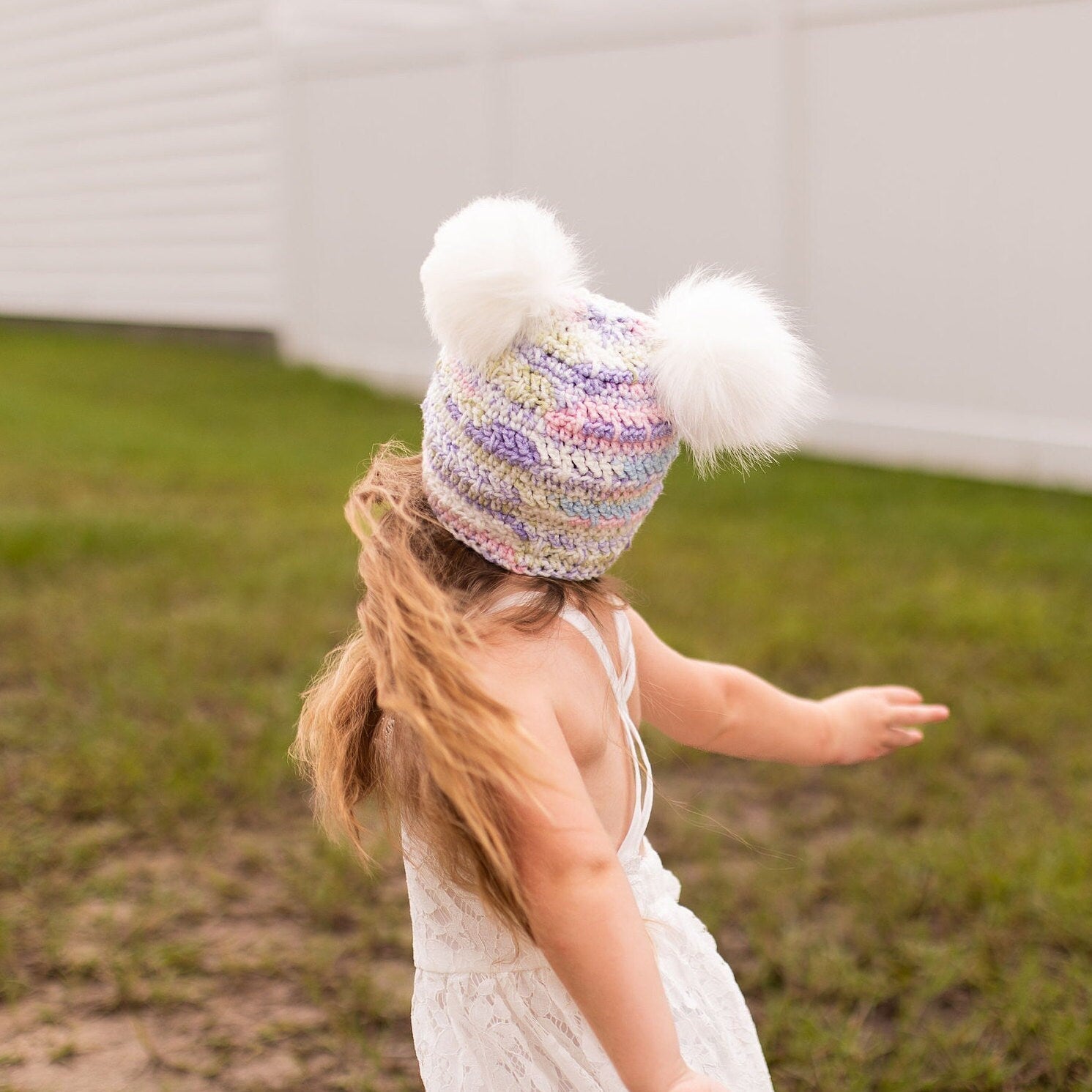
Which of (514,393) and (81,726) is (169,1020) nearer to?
(81,726)

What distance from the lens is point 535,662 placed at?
1.39m

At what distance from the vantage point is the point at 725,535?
537cm

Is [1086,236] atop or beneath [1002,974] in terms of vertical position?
atop

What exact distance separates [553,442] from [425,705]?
0.93ft

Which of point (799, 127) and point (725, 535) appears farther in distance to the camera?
point (799, 127)

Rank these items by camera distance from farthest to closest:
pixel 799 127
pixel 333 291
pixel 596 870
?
1. pixel 333 291
2. pixel 799 127
3. pixel 596 870

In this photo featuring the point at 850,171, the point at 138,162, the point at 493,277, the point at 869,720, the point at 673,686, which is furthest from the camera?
the point at 138,162

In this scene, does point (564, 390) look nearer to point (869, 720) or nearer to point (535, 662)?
point (535, 662)

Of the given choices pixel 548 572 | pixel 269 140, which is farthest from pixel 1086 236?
pixel 269 140

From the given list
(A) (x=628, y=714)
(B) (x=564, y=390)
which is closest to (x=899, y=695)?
(A) (x=628, y=714)

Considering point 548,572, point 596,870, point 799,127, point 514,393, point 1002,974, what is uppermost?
point 799,127

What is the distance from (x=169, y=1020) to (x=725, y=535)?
343 centimetres

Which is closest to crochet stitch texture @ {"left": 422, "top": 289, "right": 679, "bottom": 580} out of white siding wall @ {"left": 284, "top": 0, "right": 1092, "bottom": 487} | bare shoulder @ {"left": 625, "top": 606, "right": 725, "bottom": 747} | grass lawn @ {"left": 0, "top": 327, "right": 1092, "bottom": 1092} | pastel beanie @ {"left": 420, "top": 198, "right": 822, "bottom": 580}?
pastel beanie @ {"left": 420, "top": 198, "right": 822, "bottom": 580}

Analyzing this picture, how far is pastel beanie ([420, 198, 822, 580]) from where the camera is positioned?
133 cm
